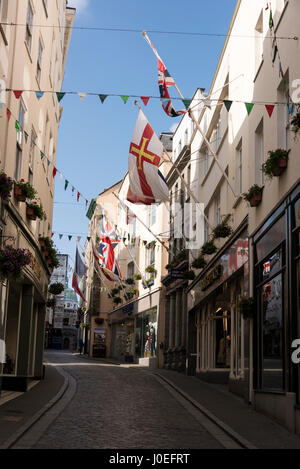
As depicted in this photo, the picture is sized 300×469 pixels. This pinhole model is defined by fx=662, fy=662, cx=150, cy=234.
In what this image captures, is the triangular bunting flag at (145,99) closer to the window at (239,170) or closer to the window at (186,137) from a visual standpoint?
the window at (239,170)

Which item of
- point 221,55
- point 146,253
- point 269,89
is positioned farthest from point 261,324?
point 146,253

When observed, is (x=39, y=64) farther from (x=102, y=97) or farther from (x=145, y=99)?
(x=145, y=99)

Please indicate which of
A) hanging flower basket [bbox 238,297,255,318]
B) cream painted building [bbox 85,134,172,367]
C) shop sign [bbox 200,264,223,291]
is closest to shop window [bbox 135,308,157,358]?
cream painted building [bbox 85,134,172,367]

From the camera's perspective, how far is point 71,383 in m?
23.0

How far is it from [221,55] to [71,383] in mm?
13786

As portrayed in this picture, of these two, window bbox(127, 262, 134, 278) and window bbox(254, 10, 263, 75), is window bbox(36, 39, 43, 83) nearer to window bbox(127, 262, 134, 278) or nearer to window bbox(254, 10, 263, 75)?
window bbox(254, 10, 263, 75)

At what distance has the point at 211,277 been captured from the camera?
25047 mm

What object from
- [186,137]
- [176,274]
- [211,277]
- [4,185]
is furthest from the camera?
[186,137]

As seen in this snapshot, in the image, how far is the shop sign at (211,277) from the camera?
2347 cm

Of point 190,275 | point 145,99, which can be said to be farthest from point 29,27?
point 190,275

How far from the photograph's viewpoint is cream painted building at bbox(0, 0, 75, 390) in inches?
637

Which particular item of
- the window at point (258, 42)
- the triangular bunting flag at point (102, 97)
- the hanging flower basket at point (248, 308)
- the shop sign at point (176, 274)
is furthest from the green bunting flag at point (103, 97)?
the shop sign at point (176, 274)

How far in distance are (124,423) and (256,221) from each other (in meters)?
6.78
